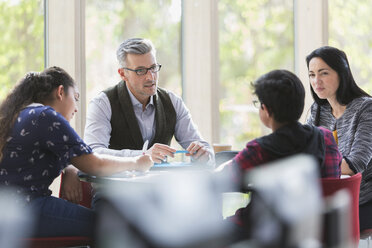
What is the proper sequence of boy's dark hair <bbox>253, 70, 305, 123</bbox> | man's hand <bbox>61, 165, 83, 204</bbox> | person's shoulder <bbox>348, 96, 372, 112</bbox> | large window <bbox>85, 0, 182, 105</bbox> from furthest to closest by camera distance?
large window <bbox>85, 0, 182, 105</bbox> → person's shoulder <bbox>348, 96, 372, 112</bbox> → man's hand <bbox>61, 165, 83, 204</bbox> → boy's dark hair <bbox>253, 70, 305, 123</bbox>

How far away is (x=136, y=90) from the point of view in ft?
10.6

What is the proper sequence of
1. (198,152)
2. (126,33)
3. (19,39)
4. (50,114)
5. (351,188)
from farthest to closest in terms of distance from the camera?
(126,33)
(19,39)
(198,152)
(50,114)
(351,188)

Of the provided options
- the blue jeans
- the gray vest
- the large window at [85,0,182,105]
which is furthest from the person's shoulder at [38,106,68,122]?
the large window at [85,0,182,105]

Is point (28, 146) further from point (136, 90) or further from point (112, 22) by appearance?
point (112, 22)

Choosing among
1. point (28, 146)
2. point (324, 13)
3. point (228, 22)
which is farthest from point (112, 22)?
point (28, 146)

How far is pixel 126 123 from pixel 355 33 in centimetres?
294

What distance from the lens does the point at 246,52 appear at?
4898 millimetres

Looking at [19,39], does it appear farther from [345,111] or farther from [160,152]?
[345,111]

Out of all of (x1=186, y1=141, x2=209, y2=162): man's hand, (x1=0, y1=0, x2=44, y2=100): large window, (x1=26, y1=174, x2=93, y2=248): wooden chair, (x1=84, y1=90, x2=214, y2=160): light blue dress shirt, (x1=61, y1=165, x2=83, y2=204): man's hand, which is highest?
(x1=0, y1=0, x2=44, y2=100): large window

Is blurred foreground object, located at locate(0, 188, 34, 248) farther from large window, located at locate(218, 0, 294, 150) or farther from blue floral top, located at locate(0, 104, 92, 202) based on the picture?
large window, located at locate(218, 0, 294, 150)

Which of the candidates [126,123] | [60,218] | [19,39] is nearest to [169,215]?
[60,218]

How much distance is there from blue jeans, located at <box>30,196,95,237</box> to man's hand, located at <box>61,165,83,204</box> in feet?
1.21

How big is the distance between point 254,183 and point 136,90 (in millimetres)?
1536

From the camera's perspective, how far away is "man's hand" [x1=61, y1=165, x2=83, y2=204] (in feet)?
8.53
